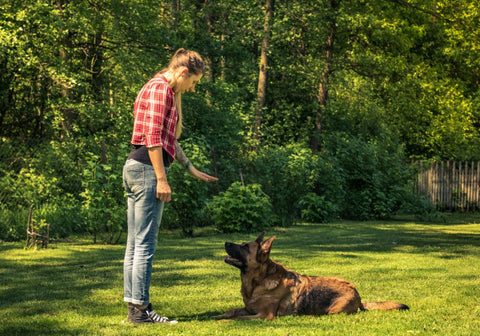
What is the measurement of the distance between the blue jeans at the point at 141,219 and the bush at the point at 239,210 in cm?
933

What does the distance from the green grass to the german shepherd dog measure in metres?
0.16

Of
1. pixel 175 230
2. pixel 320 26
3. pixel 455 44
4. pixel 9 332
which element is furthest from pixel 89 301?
pixel 455 44

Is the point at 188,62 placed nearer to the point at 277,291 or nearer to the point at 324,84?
the point at 277,291

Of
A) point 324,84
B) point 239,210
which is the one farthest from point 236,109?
point 239,210

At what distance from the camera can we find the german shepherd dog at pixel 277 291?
18.9 ft

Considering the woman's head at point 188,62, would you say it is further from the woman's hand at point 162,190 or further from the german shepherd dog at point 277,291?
the german shepherd dog at point 277,291

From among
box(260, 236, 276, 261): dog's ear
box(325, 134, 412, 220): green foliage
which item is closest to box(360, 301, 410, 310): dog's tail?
box(260, 236, 276, 261): dog's ear

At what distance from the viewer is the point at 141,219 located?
5230 mm

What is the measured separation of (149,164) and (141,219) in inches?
18.8

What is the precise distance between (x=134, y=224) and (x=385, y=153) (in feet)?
59.4

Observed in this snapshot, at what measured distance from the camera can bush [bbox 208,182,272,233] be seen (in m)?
14.9

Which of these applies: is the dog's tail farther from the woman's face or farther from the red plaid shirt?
the woman's face

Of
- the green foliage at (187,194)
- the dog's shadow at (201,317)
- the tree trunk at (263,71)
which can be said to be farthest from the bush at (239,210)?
the tree trunk at (263,71)

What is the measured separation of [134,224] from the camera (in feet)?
17.4
